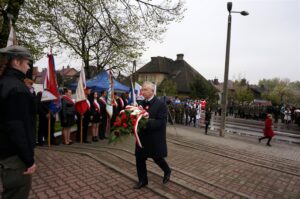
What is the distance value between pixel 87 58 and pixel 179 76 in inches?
1344

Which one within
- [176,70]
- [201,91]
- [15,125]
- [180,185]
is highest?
[176,70]

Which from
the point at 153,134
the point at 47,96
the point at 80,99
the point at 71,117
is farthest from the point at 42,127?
the point at 153,134

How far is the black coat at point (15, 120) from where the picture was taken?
233cm

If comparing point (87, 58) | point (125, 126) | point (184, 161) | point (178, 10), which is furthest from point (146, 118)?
point (87, 58)

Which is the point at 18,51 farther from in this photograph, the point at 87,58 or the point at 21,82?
the point at 87,58

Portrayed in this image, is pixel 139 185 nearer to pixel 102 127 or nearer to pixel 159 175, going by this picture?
pixel 159 175

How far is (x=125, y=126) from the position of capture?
4.46 metres

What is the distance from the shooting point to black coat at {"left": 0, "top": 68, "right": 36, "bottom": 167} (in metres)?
2.33

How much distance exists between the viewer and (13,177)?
2453 millimetres

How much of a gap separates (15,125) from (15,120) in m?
0.05

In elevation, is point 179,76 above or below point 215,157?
above

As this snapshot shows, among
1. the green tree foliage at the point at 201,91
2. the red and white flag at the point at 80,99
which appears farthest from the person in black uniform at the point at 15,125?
the green tree foliage at the point at 201,91

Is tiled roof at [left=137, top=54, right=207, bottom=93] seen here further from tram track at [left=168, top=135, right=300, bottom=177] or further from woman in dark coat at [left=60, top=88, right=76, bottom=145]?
woman in dark coat at [left=60, top=88, right=76, bottom=145]

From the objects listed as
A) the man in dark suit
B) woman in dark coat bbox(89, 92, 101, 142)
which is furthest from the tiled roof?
the man in dark suit
